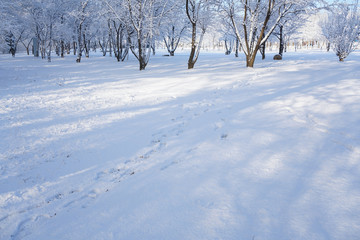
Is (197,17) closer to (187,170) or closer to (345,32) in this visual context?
(187,170)

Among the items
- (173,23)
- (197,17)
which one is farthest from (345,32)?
(173,23)

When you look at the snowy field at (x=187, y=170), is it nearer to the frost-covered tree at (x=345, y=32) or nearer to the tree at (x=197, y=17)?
the tree at (x=197, y=17)

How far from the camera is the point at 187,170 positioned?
2725 millimetres

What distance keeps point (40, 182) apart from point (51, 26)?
76.0 ft

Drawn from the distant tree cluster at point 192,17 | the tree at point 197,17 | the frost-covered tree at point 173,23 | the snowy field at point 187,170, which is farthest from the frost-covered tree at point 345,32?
the snowy field at point 187,170

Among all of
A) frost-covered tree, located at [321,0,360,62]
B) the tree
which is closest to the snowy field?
the tree

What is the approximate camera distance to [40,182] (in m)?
2.77

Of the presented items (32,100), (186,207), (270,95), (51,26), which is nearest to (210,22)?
(270,95)

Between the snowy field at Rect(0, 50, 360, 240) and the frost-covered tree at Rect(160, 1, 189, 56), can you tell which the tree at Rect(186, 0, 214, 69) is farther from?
the snowy field at Rect(0, 50, 360, 240)

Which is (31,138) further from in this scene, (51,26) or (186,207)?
(51,26)

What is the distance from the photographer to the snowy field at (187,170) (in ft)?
6.15

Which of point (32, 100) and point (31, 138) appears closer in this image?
point (31, 138)

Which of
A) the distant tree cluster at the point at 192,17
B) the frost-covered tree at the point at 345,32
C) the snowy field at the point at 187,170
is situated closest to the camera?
the snowy field at the point at 187,170

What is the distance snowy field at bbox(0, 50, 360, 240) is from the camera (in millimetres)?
1875
